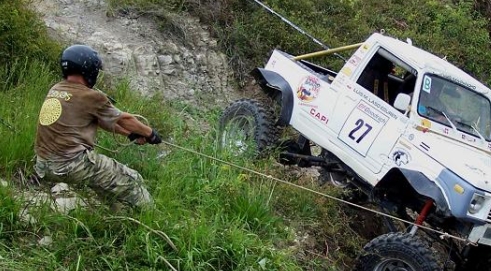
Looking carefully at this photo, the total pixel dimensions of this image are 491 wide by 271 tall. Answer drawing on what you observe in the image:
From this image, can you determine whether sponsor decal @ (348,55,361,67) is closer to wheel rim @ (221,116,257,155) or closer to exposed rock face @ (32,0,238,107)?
wheel rim @ (221,116,257,155)

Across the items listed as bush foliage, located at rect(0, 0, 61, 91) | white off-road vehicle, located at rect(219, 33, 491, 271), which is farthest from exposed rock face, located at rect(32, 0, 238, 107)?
white off-road vehicle, located at rect(219, 33, 491, 271)

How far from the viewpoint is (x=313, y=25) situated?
12500mm

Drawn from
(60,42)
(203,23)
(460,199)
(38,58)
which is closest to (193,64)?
(203,23)

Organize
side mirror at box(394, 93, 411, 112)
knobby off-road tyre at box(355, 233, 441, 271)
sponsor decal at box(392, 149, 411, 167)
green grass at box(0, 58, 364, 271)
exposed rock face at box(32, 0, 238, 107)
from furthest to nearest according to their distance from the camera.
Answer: exposed rock face at box(32, 0, 238, 107), side mirror at box(394, 93, 411, 112), sponsor decal at box(392, 149, 411, 167), knobby off-road tyre at box(355, 233, 441, 271), green grass at box(0, 58, 364, 271)

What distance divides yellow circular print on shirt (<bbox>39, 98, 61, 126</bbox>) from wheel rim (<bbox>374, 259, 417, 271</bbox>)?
299 centimetres

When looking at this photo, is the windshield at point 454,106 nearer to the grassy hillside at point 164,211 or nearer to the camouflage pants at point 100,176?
the grassy hillside at point 164,211

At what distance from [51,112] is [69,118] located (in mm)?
126

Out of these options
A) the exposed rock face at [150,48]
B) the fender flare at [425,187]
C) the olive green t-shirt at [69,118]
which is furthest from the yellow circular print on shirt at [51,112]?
the exposed rock face at [150,48]

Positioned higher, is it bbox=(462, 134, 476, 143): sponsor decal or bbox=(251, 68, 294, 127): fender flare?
bbox=(462, 134, 476, 143): sponsor decal

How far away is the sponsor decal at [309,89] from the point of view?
752 cm

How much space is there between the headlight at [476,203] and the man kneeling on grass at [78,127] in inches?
109

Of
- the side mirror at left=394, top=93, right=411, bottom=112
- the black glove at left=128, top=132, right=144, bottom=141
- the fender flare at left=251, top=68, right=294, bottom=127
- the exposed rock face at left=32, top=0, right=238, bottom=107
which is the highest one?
the side mirror at left=394, top=93, right=411, bottom=112

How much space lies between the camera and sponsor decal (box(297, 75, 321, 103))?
296 inches

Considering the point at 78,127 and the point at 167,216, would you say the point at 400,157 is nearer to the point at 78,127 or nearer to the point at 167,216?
the point at 167,216
